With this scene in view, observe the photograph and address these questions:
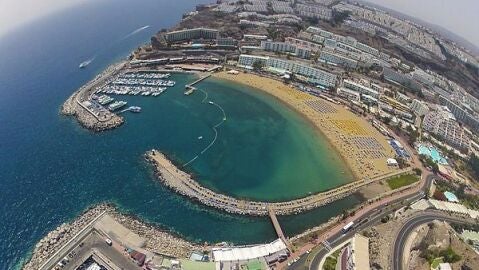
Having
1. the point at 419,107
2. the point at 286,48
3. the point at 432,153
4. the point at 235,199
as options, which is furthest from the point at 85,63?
the point at 432,153

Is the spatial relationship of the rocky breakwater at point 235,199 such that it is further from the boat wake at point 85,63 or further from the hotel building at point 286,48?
the boat wake at point 85,63

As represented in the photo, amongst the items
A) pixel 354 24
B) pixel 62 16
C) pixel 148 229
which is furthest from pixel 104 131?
pixel 62 16

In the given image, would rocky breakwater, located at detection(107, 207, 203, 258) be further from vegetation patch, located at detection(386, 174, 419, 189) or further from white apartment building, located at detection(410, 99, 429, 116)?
white apartment building, located at detection(410, 99, 429, 116)

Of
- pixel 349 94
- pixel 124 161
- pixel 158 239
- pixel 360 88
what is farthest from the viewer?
pixel 360 88

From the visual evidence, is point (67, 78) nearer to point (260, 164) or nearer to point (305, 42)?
point (260, 164)

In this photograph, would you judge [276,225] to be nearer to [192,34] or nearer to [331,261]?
[331,261]

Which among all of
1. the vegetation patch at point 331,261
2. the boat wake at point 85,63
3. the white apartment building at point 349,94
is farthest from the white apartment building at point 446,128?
the boat wake at point 85,63

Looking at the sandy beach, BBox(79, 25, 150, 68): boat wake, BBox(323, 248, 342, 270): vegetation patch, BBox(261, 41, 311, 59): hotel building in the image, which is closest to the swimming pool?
the sandy beach
